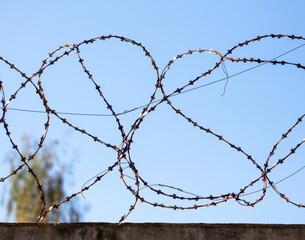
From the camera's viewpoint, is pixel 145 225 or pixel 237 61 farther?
pixel 237 61

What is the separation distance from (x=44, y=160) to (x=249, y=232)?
14.9 meters

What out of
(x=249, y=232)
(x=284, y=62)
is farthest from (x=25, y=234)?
(x=284, y=62)

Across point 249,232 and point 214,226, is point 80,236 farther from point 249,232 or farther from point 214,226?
point 249,232

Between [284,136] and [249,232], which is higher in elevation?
[284,136]

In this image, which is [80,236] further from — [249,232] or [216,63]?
[216,63]

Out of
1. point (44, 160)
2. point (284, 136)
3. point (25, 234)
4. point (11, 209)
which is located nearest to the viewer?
point (25, 234)

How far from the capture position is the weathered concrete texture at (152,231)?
4512 mm

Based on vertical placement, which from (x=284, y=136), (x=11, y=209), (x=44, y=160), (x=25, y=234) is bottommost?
(x=25, y=234)

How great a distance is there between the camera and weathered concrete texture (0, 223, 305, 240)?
178 inches

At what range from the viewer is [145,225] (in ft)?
15.0

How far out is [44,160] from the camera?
18875 millimetres

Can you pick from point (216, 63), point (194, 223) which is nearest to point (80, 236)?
point (194, 223)

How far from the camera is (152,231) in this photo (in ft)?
15.0

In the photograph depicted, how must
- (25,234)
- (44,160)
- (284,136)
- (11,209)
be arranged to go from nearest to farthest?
(25,234)
(284,136)
(11,209)
(44,160)
